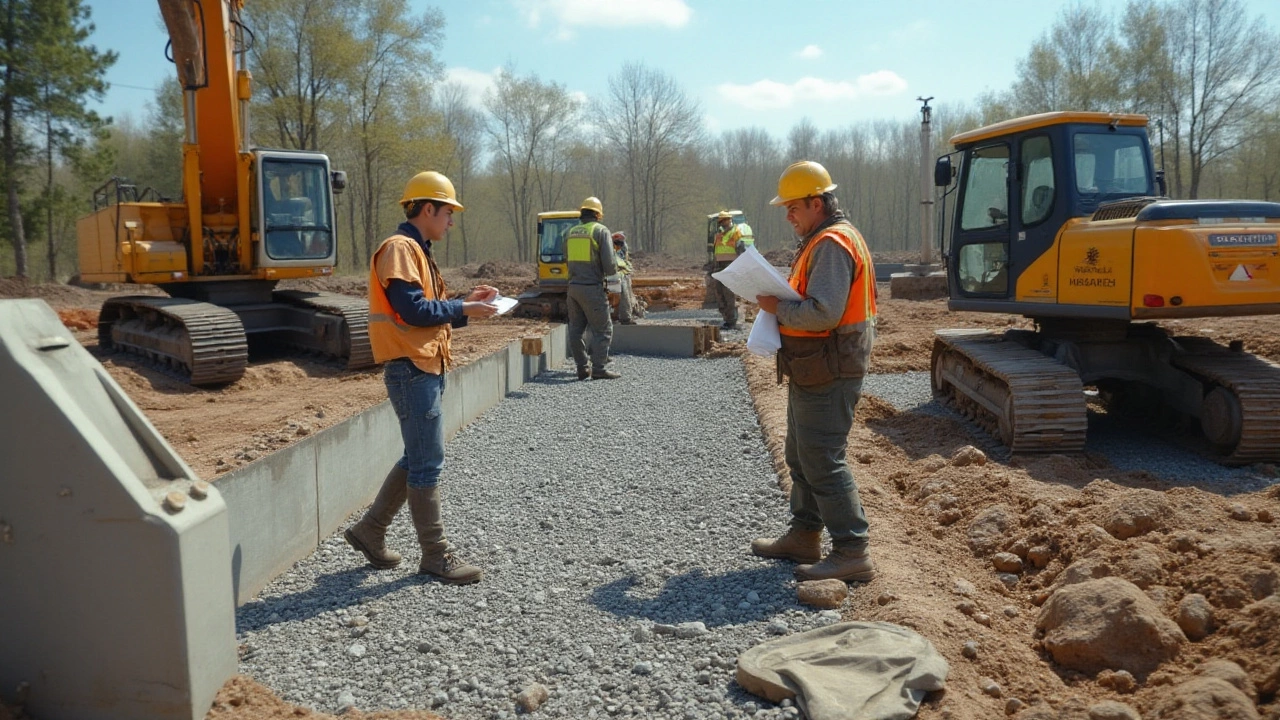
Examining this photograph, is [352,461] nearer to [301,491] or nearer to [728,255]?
[301,491]

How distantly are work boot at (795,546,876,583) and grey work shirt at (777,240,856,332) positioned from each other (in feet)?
3.49

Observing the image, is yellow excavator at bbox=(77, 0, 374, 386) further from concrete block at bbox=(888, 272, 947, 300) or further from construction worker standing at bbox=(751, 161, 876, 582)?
concrete block at bbox=(888, 272, 947, 300)

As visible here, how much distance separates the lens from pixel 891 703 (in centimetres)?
311

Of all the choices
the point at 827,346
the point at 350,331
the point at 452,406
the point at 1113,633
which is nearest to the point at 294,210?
the point at 350,331

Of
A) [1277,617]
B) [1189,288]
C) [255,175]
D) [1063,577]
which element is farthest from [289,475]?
[255,175]

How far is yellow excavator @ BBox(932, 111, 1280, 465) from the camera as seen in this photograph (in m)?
6.61

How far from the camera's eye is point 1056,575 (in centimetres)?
445

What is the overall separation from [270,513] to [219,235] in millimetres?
8781

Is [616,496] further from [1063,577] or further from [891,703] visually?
[891,703]

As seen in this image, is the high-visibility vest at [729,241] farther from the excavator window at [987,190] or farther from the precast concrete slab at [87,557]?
the precast concrete slab at [87,557]

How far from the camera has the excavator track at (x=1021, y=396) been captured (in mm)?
6973

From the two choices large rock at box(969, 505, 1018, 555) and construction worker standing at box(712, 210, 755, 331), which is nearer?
large rock at box(969, 505, 1018, 555)

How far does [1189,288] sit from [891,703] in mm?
4856

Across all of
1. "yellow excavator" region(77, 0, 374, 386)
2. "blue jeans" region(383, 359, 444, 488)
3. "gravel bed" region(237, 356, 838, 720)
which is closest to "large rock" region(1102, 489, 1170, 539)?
"gravel bed" region(237, 356, 838, 720)
